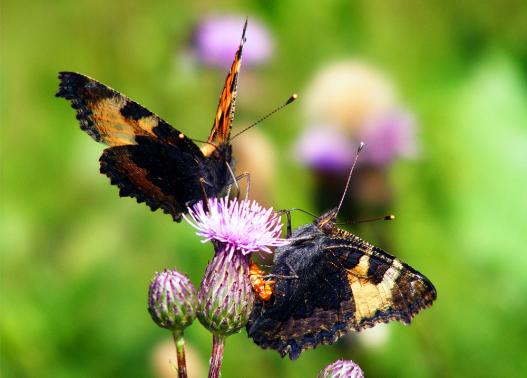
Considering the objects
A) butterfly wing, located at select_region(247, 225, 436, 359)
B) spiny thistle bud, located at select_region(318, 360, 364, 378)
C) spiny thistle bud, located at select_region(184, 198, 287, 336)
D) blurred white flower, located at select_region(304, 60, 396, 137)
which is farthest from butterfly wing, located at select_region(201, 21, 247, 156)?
blurred white flower, located at select_region(304, 60, 396, 137)

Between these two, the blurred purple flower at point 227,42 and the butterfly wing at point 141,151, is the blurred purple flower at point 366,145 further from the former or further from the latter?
the butterfly wing at point 141,151

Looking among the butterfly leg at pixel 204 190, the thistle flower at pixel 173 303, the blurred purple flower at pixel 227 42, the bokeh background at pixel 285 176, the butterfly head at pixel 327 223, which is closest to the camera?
the thistle flower at pixel 173 303

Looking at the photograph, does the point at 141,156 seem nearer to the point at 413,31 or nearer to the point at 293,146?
the point at 293,146

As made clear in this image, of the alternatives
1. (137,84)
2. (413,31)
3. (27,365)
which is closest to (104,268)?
(27,365)

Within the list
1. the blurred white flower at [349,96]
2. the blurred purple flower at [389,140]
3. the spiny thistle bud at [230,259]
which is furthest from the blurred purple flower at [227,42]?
the spiny thistle bud at [230,259]

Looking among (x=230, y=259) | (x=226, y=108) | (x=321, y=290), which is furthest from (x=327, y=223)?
(x=226, y=108)

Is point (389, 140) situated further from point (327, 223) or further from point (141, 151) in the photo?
point (141, 151)
